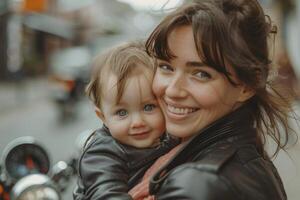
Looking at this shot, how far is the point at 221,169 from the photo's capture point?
152 centimetres

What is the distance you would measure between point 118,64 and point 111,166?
369 mm

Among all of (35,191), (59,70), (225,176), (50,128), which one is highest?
(225,176)

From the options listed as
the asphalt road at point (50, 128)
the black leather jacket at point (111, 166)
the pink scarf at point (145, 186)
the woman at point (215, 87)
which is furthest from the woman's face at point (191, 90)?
the asphalt road at point (50, 128)

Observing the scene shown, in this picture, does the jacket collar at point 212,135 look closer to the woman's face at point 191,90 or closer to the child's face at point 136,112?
the woman's face at point 191,90

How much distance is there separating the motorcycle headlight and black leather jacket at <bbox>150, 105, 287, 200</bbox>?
652mm

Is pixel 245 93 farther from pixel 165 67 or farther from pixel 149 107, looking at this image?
pixel 149 107

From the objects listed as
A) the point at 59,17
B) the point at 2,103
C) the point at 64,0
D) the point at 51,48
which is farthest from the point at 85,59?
the point at 59,17

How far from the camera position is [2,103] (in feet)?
56.7

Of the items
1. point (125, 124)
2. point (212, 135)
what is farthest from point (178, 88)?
point (125, 124)

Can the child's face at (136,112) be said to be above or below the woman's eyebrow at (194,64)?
below

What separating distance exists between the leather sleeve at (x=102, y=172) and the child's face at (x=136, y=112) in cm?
7

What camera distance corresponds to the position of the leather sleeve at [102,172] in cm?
184

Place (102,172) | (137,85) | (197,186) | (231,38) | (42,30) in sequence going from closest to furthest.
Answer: (197,186) → (231,38) → (102,172) → (137,85) → (42,30)

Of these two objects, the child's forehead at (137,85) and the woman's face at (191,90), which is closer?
the woman's face at (191,90)
